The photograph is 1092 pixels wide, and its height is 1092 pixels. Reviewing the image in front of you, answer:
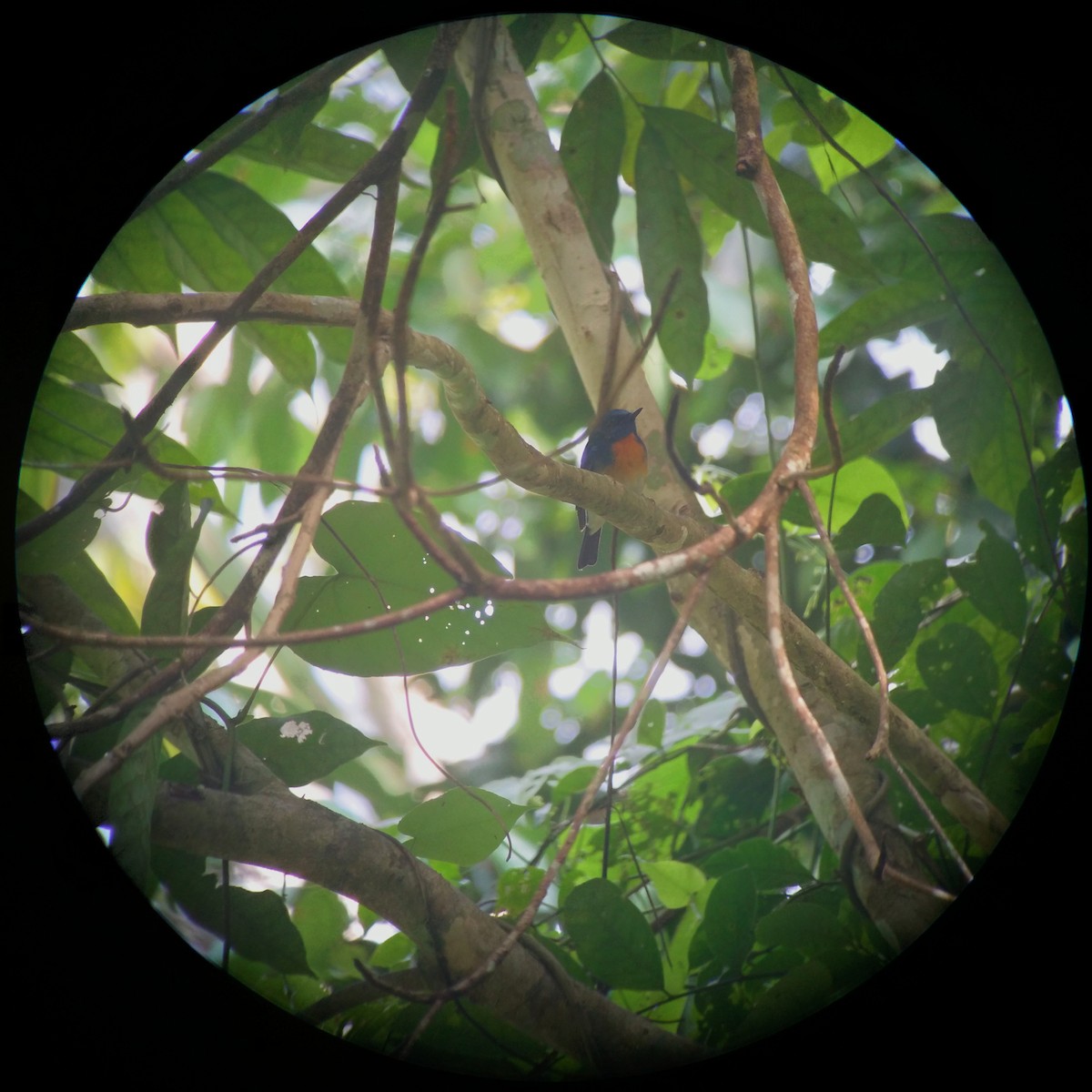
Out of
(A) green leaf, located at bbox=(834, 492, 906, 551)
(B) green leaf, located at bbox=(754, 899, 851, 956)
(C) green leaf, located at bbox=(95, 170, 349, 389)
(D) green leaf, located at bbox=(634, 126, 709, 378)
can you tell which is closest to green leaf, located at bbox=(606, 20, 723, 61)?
(D) green leaf, located at bbox=(634, 126, 709, 378)

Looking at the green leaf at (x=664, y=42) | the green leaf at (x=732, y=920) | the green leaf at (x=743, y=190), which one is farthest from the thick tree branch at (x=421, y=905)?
the green leaf at (x=664, y=42)

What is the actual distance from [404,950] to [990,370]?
109cm

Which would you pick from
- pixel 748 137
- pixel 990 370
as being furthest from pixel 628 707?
pixel 748 137

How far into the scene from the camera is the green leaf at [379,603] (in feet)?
3.34

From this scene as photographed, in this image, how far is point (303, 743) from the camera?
43.9 inches

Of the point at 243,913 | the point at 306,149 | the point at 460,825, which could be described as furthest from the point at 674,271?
the point at 243,913

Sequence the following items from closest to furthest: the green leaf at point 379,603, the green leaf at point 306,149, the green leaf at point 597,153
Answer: the green leaf at point 379,603 → the green leaf at point 306,149 → the green leaf at point 597,153

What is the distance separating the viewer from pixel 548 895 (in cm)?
117

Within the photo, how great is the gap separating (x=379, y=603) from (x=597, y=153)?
0.79 m

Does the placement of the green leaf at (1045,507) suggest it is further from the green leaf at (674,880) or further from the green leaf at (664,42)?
the green leaf at (664,42)

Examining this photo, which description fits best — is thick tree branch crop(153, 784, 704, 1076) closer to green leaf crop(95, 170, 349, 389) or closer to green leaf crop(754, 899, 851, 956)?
green leaf crop(754, 899, 851, 956)

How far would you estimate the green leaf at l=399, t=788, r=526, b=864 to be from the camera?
1115mm

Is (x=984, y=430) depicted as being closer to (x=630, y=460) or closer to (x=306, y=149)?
(x=630, y=460)

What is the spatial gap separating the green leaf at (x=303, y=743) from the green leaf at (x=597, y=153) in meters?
0.77
